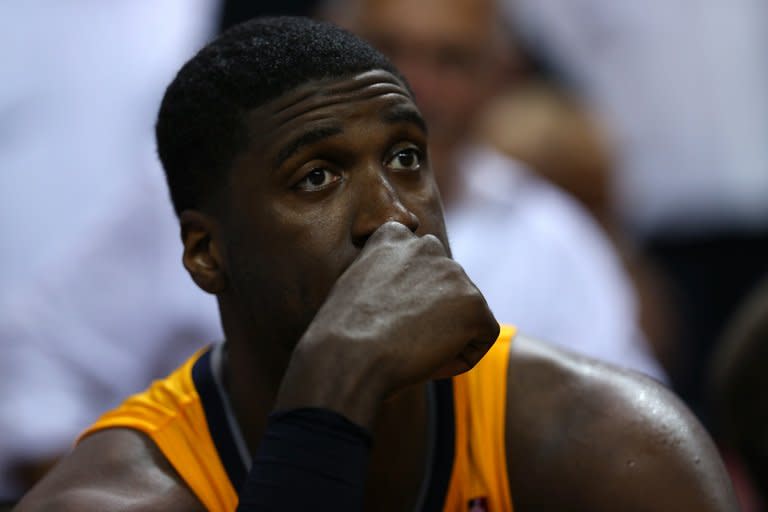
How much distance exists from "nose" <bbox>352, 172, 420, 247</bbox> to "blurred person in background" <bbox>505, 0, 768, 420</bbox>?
3.66 meters

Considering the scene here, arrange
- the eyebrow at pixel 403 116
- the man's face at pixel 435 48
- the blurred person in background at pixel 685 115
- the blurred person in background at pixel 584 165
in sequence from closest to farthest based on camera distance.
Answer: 1. the eyebrow at pixel 403 116
2. the man's face at pixel 435 48
3. the blurred person in background at pixel 584 165
4. the blurred person in background at pixel 685 115

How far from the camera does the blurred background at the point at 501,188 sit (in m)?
4.04

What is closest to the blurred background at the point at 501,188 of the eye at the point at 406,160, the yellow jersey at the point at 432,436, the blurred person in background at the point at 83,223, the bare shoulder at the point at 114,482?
the blurred person in background at the point at 83,223

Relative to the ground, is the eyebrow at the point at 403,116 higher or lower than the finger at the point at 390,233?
higher

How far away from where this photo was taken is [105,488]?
230 centimetres

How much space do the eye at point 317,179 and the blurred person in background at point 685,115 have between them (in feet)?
12.0

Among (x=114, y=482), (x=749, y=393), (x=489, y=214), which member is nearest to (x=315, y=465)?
(x=114, y=482)

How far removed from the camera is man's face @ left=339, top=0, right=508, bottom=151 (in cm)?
441

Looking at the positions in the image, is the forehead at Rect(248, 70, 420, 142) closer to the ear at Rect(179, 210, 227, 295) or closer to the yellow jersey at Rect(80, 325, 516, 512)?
the ear at Rect(179, 210, 227, 295)

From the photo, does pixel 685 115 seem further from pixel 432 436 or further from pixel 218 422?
pixel 218 422

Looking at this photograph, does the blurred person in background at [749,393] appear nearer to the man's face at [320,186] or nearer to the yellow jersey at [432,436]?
the yellow jersey at [432,436]

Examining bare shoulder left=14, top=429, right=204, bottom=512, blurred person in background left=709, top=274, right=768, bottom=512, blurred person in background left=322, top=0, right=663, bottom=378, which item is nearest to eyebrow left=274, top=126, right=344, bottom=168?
bare shoulder left=14, top=429, right=204, bottom=512

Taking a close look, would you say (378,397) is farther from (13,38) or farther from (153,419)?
(13,38)

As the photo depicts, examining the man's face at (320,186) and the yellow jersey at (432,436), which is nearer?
the man's face at (320,186)
